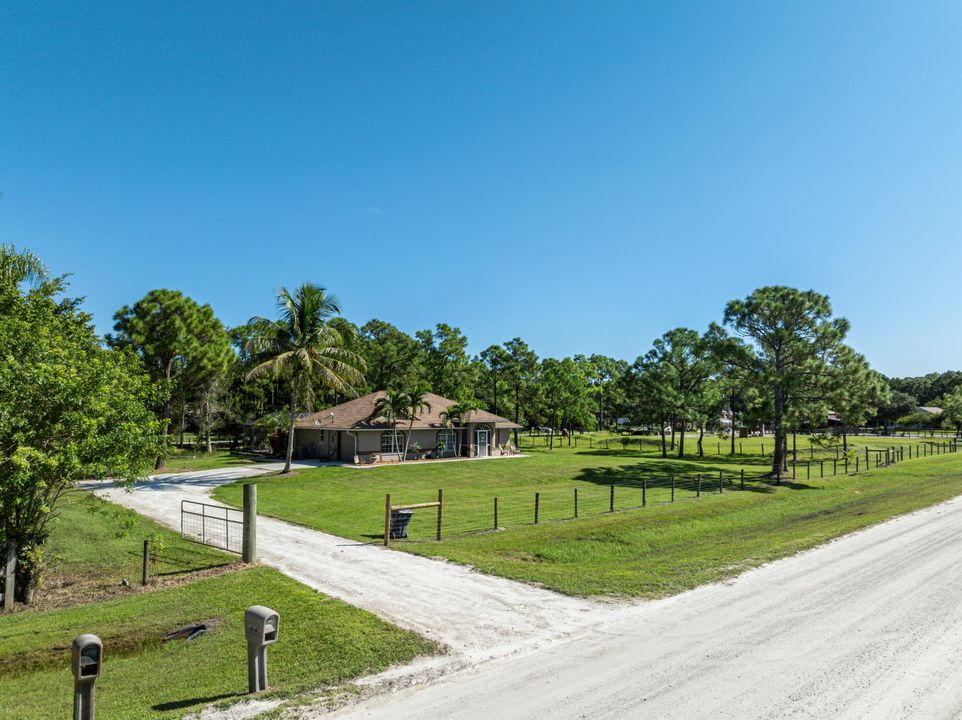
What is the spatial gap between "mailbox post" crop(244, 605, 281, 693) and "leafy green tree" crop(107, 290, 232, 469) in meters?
34.6

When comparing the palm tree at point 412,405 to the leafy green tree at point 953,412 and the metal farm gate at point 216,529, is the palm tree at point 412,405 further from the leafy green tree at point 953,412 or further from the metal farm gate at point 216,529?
the leafy green tree at point 953,412

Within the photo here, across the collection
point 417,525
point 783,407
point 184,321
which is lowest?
point 417,525

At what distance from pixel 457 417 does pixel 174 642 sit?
36886mm

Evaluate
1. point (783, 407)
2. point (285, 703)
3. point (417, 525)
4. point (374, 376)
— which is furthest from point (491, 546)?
point (374, 376)

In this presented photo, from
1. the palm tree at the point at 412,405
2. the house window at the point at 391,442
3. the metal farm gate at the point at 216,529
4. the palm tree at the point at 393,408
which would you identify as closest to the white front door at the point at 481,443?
the palm tree at the point at 412,405

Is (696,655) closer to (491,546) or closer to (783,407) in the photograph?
(491,546)

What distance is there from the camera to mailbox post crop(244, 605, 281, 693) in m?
7.45

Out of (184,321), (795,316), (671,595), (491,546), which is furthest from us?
(184,321)

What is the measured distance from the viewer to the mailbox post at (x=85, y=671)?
20.4 feet

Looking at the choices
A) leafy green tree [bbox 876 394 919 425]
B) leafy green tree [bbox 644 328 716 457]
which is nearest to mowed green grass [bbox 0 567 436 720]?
leafy green tree [bbox 644 328 716 457]

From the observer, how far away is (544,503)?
86.1 ft

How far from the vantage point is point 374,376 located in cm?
6328

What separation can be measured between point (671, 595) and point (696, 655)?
10.8ft

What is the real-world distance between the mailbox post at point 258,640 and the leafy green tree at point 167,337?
1362 inches
